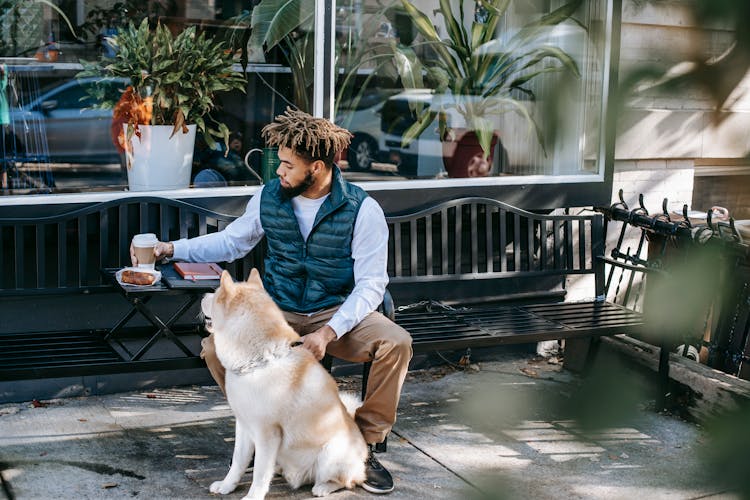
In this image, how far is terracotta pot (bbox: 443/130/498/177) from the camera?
5945 mm

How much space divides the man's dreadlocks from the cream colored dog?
67 cm

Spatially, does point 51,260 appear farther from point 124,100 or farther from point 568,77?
point 568,77

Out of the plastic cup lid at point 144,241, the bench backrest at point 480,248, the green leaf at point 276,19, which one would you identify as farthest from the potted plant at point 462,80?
the plastic cup lid at point 144,241

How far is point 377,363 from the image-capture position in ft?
13.4

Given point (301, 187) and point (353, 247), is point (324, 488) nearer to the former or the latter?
point (353, 247)

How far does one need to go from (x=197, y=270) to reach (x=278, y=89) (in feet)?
5.27

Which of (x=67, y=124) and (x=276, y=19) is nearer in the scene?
(x=67, y=124)

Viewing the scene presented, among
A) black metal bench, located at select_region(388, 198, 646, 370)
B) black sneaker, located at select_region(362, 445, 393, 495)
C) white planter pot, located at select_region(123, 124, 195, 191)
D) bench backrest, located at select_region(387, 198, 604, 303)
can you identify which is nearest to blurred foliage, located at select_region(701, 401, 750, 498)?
black sneaker, located at select_region(362, 445, 393, 495)

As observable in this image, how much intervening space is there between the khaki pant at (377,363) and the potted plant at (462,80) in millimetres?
2026

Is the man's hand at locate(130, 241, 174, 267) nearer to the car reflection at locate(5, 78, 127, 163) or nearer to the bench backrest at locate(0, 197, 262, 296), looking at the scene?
the bench backrest at locate(0, 197, 262, 296)

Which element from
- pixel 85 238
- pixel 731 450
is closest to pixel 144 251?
pixel 85 238

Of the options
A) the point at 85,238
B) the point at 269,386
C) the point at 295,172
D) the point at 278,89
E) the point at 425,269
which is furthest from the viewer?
the point at 425,269

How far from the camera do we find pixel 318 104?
18.0 ft

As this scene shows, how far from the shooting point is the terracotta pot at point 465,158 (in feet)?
19.5
